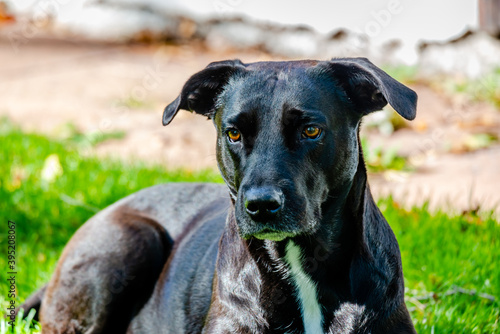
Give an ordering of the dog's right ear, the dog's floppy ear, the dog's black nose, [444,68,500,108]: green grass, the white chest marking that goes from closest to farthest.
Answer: the dog's black nose, the dog's floppy ear, the white chest marking, the dog's right ear, [444,68,500,108]: green grass

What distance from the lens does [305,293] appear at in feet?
9.80

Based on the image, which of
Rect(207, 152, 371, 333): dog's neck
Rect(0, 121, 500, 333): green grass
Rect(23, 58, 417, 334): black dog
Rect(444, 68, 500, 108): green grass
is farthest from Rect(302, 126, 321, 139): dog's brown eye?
Rect(444, 68, 500, 108): green grass

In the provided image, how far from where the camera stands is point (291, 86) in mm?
2967

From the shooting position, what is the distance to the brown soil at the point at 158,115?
20.2 feet

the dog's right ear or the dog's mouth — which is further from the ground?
the dog's right ear

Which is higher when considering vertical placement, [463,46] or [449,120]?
[463,46]

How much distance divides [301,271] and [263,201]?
544 mm

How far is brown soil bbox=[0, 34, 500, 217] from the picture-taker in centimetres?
617

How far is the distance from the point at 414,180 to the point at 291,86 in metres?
3.67

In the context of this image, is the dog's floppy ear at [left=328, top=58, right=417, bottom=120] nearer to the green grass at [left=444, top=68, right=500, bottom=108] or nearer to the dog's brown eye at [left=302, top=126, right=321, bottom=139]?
the dog's brown eye at [left=302, top=126, right=321, bottom=139]

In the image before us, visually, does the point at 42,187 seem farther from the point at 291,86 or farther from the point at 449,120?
the point at 449,120

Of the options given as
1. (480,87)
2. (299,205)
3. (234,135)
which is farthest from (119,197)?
(480,87)

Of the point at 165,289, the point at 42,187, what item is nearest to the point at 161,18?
the point at 42,187

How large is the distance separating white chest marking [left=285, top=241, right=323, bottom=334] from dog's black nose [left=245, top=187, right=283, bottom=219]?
0.41 m
